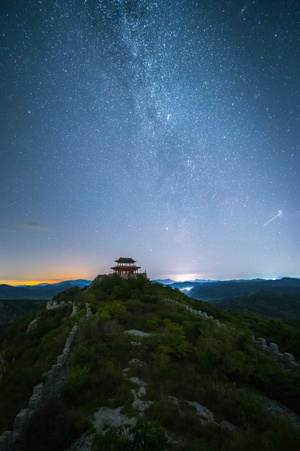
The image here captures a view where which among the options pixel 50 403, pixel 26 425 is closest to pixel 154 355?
pixel 50 403

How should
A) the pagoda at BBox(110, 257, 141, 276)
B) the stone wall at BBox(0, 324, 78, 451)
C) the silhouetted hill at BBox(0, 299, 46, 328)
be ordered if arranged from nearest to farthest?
the stone wall at BBox(0, 324, 78, 451) → the pagoda at BBox(110, 257, 141, 276) → the silhouetted hill at BBox(0, 299, 46, 328)

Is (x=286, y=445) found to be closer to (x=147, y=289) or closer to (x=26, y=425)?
(x=26, y=425)

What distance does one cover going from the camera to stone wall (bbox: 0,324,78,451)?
647 centimetres

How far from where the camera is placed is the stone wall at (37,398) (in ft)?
Result: 21.2

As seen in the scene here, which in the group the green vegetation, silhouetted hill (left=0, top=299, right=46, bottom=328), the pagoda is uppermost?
the pagoda

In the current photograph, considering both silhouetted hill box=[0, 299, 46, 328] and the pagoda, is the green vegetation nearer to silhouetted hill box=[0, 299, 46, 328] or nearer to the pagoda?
the pagoda

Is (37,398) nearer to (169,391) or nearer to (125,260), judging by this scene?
(169,391)

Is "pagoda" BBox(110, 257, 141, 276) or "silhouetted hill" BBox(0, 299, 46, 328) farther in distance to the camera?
"silhouetted hill" BBox(0, 299, 46, 328)

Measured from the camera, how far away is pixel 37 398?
320 inches

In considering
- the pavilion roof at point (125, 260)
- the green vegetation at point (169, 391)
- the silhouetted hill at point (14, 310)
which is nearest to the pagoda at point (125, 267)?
the pavilion roof at point (125, 260)

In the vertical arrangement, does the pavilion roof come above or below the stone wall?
above

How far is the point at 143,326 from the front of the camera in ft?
58.9

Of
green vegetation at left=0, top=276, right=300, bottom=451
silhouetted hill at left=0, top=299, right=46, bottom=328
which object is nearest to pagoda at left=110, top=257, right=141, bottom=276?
green vegetation at left=0, top=276, right=300, bottom=451

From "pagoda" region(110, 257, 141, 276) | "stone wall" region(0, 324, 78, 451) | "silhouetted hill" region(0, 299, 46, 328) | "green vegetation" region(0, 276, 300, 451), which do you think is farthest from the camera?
"silhouetted hill" region(0, 299, 46, 328)
